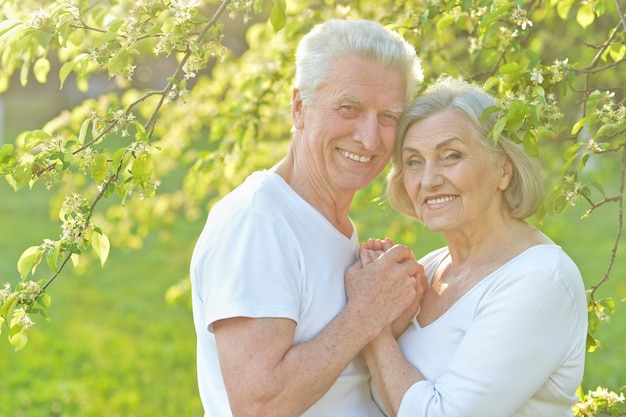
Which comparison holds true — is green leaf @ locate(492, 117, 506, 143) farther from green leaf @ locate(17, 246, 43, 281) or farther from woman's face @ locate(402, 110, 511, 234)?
green leaf @ locate(17, 246, 43, 281)

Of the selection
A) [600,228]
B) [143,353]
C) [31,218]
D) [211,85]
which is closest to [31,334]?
[143,353]

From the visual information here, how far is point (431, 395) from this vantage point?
8.56 feet

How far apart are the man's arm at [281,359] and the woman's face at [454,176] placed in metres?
0.44

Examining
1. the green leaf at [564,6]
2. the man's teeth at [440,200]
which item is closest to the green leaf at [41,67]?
the man's teeth at [440,200]

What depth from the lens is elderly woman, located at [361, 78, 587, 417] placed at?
2.55 m

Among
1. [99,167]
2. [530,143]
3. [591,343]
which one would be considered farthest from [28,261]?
[591,343]

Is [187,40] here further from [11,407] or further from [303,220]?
[11,407]

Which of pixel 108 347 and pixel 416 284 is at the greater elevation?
pixel 416 284

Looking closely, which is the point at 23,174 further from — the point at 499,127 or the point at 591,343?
the point at 591,343

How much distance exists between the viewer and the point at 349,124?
2857 millimetres

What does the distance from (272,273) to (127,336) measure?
16.8 feet

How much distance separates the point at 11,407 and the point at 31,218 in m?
5.15

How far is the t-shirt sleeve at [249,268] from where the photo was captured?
251 cm

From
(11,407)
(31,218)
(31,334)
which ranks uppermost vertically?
(11,407)
